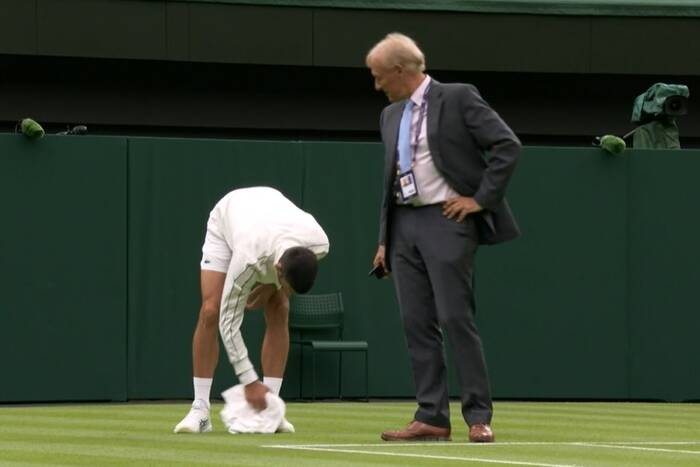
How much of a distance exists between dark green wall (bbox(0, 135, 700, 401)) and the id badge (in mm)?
6244

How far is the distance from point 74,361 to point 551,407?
159 inches

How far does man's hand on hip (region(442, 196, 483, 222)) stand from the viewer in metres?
8.66

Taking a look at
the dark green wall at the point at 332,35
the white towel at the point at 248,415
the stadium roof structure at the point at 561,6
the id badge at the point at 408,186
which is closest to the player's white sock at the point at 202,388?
the white towel at the point at 248,415

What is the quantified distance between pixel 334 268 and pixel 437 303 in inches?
260

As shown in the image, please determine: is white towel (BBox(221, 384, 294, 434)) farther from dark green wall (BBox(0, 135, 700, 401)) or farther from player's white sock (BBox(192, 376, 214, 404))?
dark green wall (BBox(0, 135, 700, 401))

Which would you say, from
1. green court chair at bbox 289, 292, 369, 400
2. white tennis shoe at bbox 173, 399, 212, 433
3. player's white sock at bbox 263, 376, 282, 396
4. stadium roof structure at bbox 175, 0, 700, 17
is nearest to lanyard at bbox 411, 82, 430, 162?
player's white sock at bbox 263, 376, 282, 396

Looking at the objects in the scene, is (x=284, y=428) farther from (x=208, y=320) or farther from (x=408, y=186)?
(x=408, y=186)

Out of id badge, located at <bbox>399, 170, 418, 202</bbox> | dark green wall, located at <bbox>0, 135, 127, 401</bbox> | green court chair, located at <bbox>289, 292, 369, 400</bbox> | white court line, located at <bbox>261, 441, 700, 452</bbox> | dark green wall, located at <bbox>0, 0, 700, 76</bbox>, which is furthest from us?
dark green wall, located at <bbox>0, 0, 700, 76</bbox>

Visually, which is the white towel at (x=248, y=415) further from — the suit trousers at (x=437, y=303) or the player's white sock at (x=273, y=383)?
the suit trousers at (x=437, y=303)

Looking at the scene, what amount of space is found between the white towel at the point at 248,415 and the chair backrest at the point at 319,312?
5.89 meters

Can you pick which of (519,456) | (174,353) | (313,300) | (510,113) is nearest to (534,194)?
(313,300)

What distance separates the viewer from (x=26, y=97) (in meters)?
20.2

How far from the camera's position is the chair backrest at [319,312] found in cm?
1527

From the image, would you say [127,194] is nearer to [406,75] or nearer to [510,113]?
[406,75]
